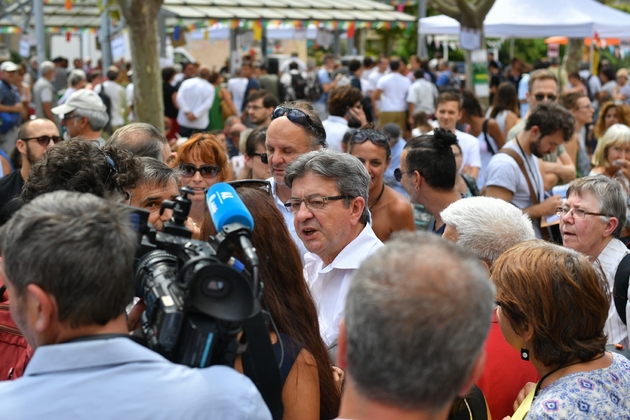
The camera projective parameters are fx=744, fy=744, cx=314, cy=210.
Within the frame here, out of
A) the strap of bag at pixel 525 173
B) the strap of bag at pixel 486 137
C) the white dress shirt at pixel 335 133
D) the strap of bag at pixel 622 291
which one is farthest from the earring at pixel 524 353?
the strap of bag at pixel 486 137

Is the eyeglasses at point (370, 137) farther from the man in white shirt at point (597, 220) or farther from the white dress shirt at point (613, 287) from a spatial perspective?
the white dress shirt at point (613, 287)

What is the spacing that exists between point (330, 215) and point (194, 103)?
1038cm

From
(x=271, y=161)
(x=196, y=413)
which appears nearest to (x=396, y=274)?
(x=196, y=413)

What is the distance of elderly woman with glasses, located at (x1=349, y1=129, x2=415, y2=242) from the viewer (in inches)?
201

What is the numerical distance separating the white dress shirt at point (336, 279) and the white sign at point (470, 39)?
999 cm

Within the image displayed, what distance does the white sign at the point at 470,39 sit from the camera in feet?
42.0

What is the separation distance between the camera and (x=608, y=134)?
6344mm

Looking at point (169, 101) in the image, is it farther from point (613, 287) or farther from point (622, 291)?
point (622, 291)

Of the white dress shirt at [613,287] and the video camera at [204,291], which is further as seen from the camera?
the white dress shirt at [613,287]

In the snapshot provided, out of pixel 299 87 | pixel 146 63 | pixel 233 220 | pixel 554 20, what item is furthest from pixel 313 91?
pixel 233 220

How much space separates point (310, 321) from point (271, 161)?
6.88ft

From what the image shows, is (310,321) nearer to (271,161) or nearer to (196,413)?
(196,413)

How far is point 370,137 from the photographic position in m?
5.43

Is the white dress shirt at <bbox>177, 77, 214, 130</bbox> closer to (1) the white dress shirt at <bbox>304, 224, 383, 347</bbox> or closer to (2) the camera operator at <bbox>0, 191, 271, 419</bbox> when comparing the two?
(1) the white dress shirt at <bbox>304, 224, 383, 347</bbox>
